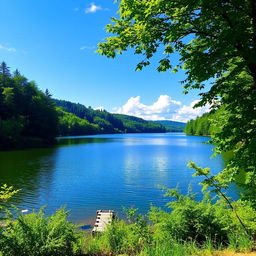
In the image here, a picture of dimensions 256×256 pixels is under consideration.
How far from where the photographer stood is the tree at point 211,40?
17.8 ft

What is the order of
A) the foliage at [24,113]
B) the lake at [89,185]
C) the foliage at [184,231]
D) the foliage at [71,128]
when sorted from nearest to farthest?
1. the foliage at [184,231]
2. the lake at [89,185]
3. the foliage at [24,113]
4. the foliage at [71,128]

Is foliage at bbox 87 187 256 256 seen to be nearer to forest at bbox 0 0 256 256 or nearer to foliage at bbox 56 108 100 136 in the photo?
forest at bbox 0 0 256 256

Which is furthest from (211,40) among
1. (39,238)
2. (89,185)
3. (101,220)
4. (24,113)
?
(24,113)

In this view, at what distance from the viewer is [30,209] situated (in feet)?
55.3

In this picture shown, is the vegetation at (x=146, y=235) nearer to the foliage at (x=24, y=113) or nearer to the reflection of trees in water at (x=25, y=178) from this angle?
the reflection of trees in water at (x=25, y=178)

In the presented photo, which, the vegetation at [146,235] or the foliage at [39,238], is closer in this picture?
the foliage at [39,238]

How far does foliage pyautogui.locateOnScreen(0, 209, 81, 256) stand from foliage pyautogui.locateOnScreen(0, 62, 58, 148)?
193 ft

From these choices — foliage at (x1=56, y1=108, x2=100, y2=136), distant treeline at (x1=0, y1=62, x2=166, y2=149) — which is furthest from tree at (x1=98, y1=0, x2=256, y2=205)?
foliage at (x1=56, y1=108, x2=100, y2=136)

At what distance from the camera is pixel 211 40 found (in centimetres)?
625

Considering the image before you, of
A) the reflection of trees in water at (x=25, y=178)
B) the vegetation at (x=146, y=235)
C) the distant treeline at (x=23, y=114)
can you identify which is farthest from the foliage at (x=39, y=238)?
the distant treeline at (x=23, y=114)

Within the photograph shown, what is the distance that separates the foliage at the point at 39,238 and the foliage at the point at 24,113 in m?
58.8

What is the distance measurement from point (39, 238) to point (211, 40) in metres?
7.73

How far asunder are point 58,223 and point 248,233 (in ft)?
21.5

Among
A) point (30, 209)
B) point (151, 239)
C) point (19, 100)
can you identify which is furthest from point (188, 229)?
point (19, 100)
